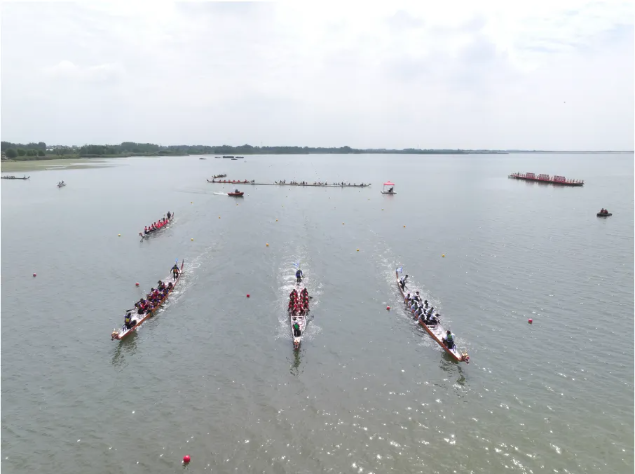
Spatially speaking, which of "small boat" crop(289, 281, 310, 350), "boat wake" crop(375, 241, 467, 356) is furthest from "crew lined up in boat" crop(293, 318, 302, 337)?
"boat wake" crop(375, 241, 467, 356)

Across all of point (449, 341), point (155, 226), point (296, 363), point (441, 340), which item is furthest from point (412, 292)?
point (155, 226)

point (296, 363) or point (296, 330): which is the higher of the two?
point (296, 330)

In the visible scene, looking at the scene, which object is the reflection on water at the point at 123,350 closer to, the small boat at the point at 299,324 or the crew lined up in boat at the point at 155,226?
the small boat at the point at 299,324

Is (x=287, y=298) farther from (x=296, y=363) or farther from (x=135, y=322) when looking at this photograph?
(x=135, y=322)

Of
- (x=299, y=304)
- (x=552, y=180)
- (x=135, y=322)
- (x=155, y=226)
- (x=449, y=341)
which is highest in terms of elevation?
(x=552, y=180)

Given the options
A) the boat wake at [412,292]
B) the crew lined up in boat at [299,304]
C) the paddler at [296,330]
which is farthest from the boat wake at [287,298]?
the boat wake at [412,292]

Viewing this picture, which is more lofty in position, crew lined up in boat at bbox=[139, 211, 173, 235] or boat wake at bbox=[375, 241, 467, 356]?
crew lined up in boat at bbox=[139, 211, 173, 235]

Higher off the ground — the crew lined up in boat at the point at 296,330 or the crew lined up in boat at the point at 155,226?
the crew lined up in boat at the point at 155,226

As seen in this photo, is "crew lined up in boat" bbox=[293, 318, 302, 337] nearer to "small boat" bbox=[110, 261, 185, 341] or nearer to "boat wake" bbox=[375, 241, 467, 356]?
"boat wake" bbox=[375, 241, 467, 356]

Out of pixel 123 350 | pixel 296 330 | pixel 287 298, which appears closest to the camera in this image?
pixel 123 350
